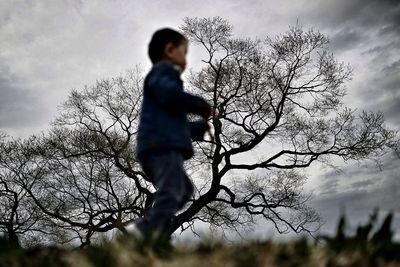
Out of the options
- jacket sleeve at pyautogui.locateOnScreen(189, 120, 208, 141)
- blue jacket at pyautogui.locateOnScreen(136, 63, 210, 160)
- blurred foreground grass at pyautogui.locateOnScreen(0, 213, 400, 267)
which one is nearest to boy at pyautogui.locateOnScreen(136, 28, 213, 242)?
A: blue jacket at pyautogui.locateOnScreen(136, 63, 210, 160)

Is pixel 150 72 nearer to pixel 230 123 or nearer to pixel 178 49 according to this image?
pixel 178 49

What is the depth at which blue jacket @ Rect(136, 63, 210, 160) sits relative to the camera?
2723mm

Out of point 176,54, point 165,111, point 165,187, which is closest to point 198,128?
point 165,111

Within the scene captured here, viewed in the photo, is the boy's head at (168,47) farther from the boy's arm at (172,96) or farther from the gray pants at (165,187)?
the gray pants at (165,187)

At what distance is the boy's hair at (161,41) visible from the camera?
10.4 ft

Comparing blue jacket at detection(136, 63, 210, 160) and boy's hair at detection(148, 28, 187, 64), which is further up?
boy's hair at detection(148, 28, 187, 64)

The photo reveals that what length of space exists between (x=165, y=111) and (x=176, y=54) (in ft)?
1.70

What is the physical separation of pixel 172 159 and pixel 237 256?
152 centimetres

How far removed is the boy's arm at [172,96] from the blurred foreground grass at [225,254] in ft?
3.93

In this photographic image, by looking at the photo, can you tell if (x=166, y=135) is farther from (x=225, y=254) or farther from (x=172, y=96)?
(x=225, y=254)

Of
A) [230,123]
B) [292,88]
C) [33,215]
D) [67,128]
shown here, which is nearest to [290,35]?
[292,88]

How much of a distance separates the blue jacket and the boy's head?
0.22 meters

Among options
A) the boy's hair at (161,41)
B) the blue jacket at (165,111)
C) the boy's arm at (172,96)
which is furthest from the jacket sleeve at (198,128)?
the boy's hair at (161,41)

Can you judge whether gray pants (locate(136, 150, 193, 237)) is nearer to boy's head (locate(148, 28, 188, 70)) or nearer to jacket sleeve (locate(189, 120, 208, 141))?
jacket sleeve (locate(189, 120, 208, 141))
